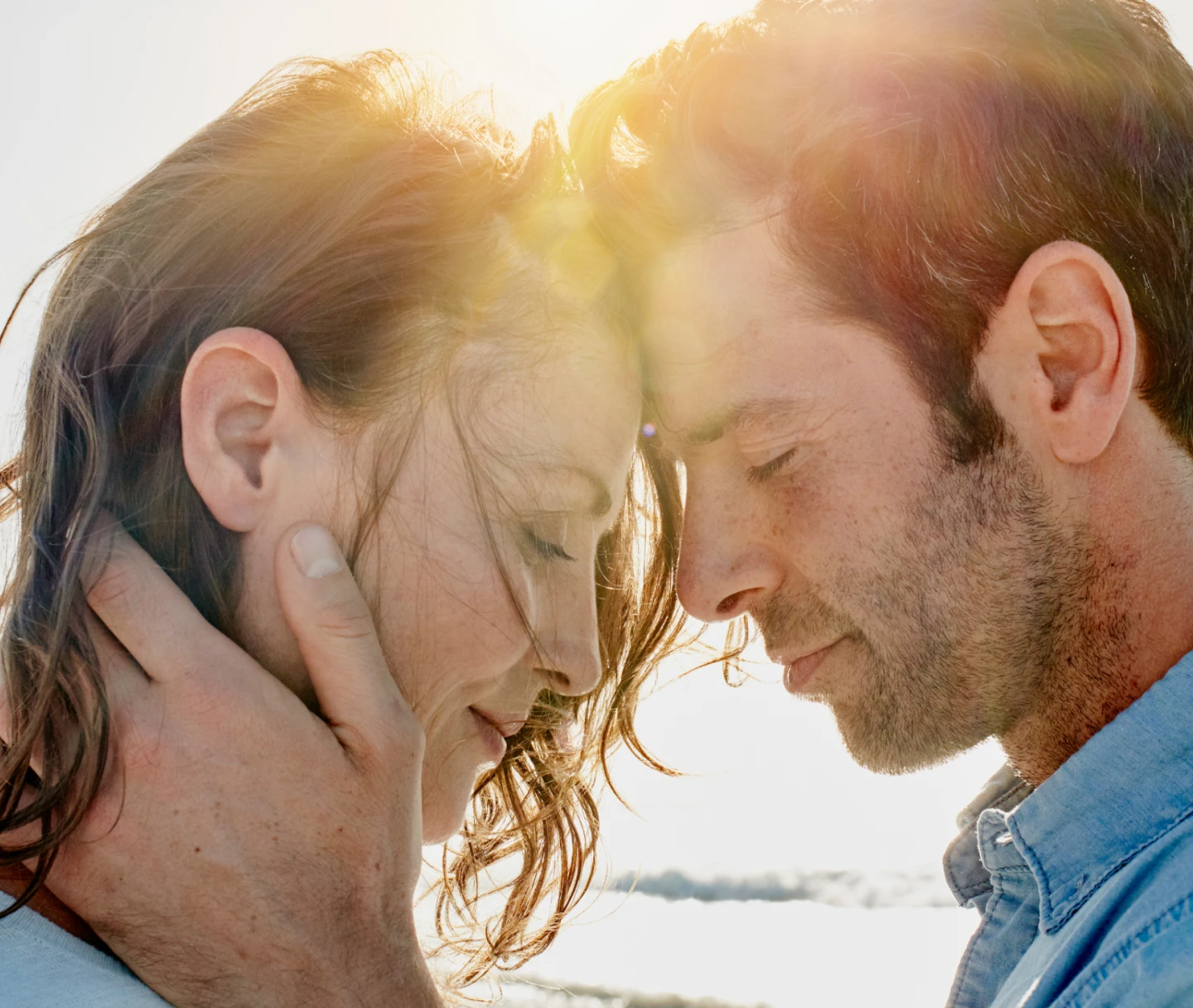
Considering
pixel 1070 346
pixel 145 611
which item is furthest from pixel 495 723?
pixel 1070 346

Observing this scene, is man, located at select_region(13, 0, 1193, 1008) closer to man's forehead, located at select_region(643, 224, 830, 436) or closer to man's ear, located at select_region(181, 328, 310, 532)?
man's forehead, located at select_region(643, 224, 830, 436)

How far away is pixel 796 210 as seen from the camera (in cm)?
274

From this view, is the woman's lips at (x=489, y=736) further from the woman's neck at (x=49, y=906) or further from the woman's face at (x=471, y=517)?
the woman's neck at (x=49, y=906)

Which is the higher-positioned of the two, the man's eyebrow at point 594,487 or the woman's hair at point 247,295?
the woman's hair at point 247,295

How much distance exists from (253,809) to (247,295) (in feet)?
3.18

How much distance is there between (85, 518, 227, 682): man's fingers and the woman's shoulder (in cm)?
43

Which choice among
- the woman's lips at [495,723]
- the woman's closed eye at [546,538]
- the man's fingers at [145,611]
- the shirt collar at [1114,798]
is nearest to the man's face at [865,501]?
the shirt collar at [1114,798]

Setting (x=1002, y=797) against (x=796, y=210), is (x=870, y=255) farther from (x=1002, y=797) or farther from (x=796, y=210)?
(x=1002, y=797)

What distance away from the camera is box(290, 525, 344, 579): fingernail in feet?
6.85

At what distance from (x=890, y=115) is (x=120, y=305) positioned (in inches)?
70.3

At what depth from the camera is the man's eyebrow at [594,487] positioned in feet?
7.66

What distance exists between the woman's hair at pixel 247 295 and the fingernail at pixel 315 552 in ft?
0.28

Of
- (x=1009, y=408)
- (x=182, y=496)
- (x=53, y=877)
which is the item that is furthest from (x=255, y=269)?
(x=1009, y=408)

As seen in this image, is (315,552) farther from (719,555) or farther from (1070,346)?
(1070,346)
